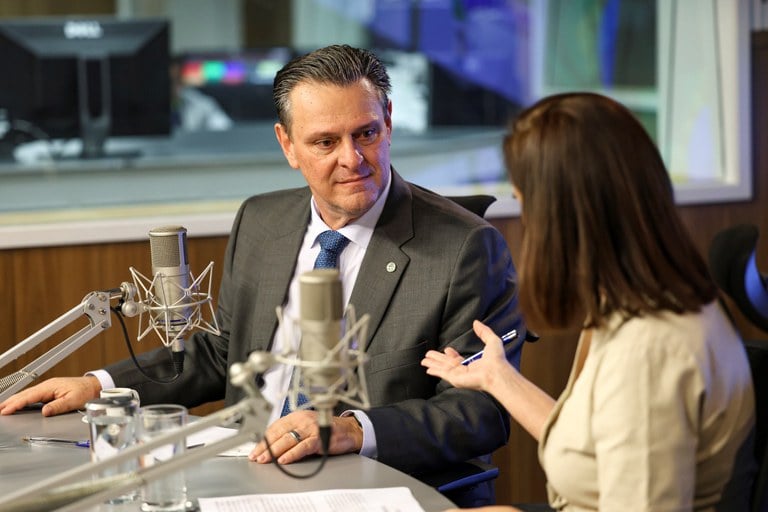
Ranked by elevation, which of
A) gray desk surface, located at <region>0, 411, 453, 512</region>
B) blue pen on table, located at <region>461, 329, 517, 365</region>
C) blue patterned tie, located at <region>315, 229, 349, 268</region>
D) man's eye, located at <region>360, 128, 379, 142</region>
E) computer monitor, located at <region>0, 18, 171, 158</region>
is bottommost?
gray desk surface, located at <region>0, 411, 453, 512</region>

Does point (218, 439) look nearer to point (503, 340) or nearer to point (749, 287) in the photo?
point (503, 340)

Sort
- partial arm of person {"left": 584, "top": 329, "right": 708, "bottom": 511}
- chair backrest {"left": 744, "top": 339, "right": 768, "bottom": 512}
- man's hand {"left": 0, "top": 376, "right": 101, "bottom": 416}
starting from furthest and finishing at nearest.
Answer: man's hand {"left": 0, "top": 376, "right": 101, "bottom": 416}
chair backrest {"left": 744, "top": 339, "right": 768, "bottom": 512}
partial arm of person {"left": 584, "top": 329, "right": 708, "bottom": 511}

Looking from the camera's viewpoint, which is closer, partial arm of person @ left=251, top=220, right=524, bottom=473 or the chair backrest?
the chair backrest

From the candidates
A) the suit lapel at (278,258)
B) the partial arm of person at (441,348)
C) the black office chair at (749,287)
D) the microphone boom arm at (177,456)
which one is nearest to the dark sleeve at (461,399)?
the partial arm of person at (441,348)

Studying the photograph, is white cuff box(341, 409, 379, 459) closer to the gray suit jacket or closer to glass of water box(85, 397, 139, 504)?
the gray suit jacket

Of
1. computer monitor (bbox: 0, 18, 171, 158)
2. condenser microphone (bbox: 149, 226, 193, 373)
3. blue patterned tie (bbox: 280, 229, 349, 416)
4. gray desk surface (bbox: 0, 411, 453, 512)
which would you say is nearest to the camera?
gray desk surface (bbox: 0, 411, 453, 512)

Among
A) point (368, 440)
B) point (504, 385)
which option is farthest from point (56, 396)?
point (504, 385)

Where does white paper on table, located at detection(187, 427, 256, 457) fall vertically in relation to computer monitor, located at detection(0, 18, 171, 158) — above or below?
below

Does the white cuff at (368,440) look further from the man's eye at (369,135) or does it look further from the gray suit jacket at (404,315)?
A: the man's eye at (369,135)

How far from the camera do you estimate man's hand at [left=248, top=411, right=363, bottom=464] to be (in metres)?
1.94

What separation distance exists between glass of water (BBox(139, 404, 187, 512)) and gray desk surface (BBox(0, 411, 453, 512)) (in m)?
0.04

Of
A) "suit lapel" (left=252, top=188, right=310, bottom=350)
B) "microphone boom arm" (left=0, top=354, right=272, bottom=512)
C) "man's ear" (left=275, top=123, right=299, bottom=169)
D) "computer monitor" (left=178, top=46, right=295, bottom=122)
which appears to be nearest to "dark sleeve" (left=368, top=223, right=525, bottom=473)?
"suit lapel" (left=252, top=188, right=310, bottom=350)

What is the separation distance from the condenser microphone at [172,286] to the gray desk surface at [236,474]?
0.70 ft

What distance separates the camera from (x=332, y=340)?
129 cm
